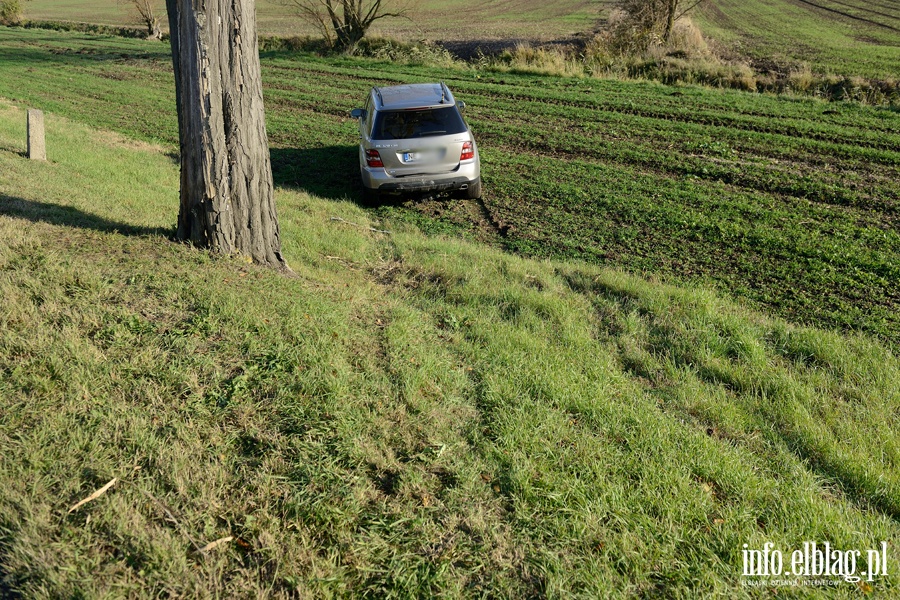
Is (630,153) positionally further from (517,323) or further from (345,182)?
(517,323)

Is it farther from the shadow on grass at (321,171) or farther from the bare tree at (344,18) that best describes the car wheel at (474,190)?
the bare tree at (344,18)

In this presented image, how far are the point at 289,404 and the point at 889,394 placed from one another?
4.54m

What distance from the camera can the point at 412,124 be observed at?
31.2 feet

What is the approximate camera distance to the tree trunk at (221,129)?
537cm

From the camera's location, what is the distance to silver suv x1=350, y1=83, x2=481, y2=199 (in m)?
9.43

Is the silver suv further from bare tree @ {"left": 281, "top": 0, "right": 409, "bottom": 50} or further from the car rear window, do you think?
bare tree @ {"left": 281, "top": 0, "right": 409, "bottom": 50}

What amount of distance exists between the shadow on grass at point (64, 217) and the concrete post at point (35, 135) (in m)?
4.63

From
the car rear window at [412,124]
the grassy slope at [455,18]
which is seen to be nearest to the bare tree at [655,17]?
the grassy slope at [455,18]

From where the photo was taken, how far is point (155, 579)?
8.80 ft

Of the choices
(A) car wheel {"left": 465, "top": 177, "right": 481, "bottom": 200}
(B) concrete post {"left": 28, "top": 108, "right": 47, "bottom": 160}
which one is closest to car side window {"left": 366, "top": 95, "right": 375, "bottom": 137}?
(A) car wheel {"left": 465, "top": 177, "right": 481, "bottom": 200}

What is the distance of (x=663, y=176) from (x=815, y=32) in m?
33.3

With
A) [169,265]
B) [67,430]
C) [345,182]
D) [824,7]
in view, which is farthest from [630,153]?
[824,7]

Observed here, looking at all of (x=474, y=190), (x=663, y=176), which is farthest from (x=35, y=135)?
(x=663, y=176)

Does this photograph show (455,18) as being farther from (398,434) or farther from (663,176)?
(398,434)
